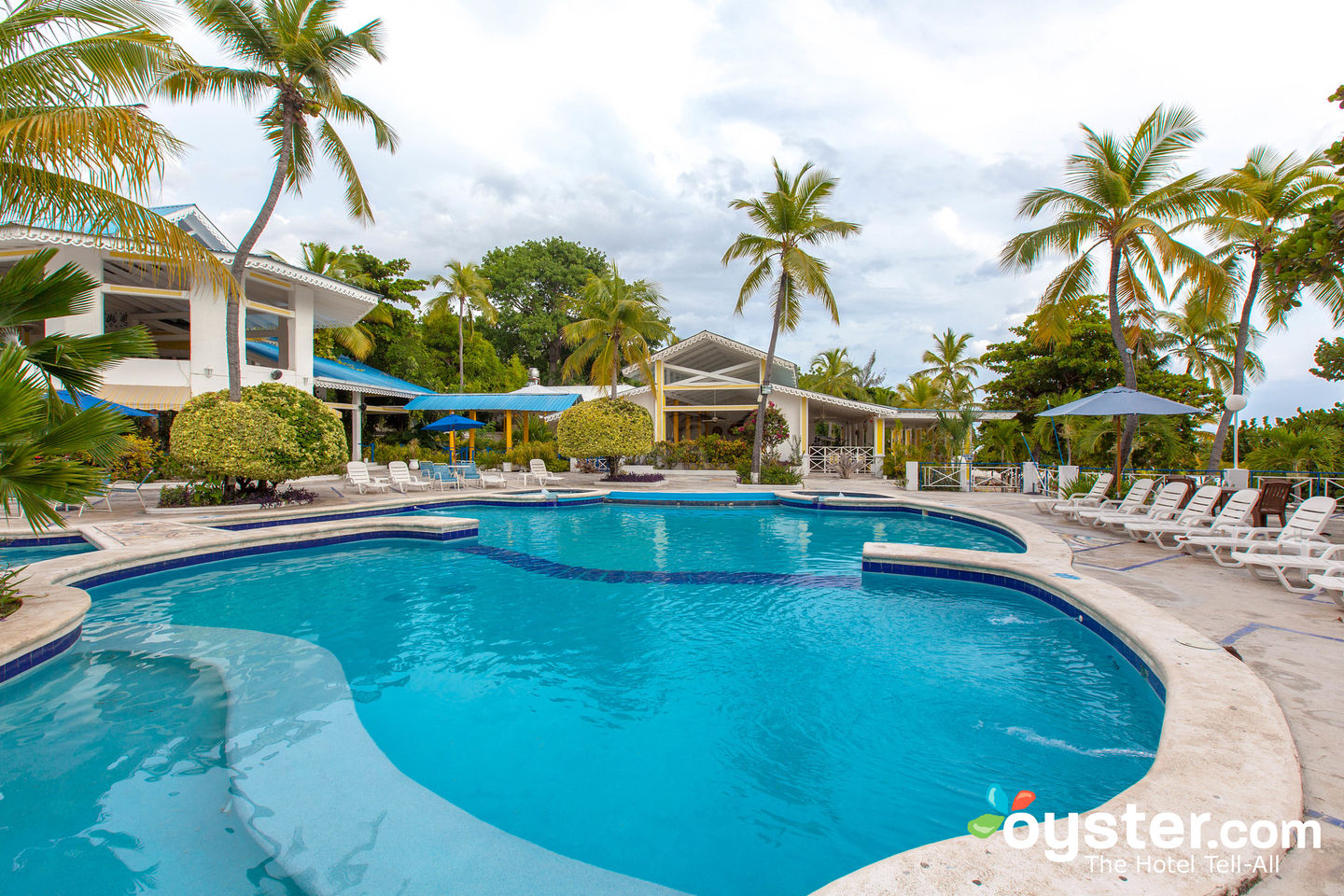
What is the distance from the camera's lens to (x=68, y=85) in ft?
17.9

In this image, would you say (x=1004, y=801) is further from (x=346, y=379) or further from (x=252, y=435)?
(x=346, y=379)

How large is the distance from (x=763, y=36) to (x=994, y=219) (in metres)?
8.93

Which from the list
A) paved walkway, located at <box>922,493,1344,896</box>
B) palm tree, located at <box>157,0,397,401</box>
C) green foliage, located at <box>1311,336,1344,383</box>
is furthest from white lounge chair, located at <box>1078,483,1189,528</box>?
palm tree, located at <box>157,0,397,401</box>

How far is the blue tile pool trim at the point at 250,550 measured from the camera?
7.52 meters

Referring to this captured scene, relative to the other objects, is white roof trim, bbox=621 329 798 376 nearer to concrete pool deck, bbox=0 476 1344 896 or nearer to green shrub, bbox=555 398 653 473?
green shrub, bbox=555 398 653 473

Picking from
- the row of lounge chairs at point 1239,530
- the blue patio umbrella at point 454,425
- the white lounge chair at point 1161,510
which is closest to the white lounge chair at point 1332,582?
the row of lounge chairs at point 1239,530

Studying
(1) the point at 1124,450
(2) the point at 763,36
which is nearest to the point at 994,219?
(1) the point at 1124,450

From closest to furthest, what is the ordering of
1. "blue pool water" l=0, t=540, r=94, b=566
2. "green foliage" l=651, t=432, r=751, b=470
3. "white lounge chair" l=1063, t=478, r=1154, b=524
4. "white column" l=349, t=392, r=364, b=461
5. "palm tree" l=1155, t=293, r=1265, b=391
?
"blue pool water" l=0, t=540, r=94, b=566, "white lounge chair" l=1063, t=478, r=1154, b=524, "palm tree" l=1155, t=293, r=1265, b=391, "white column" l=349, t=392, r=364, b=461, "green foliage" l=651, t=432, r=751, b=470

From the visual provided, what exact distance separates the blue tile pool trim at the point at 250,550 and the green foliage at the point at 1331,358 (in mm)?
19279

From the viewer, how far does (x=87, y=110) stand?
191 inches

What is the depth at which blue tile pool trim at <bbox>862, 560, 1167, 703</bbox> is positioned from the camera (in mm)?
4199

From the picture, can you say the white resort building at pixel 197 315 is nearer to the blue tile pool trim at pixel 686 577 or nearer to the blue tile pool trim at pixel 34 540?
the blue tile pool trim at pixel 34 540

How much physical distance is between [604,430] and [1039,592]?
13864 millimetres

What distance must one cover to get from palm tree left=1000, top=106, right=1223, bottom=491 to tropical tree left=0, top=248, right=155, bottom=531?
15382mm
